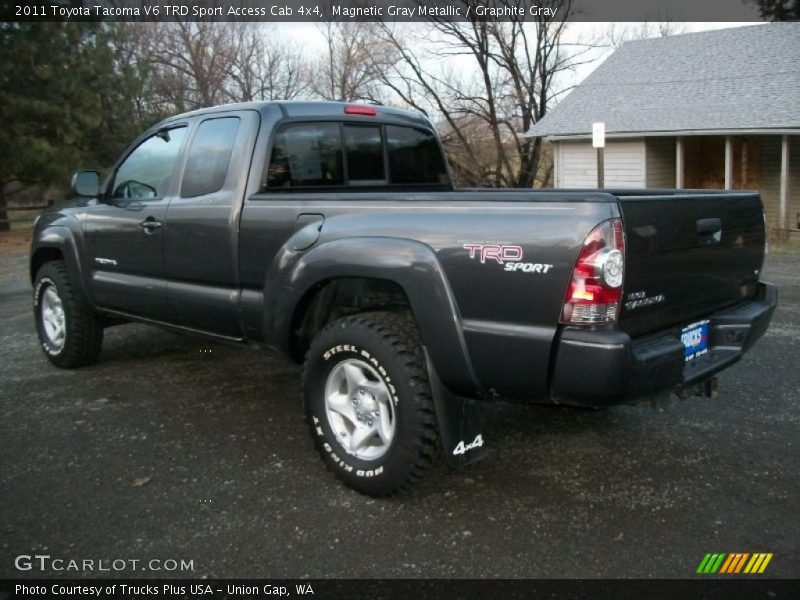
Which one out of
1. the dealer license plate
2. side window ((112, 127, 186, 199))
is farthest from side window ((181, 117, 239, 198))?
the dealer license plate

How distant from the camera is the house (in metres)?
18.2

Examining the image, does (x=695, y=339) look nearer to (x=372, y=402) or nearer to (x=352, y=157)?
(x=372, y=402)

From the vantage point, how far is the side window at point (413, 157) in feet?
16.5

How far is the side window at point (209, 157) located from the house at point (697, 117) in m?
15.4

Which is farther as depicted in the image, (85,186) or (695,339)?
(85,186)

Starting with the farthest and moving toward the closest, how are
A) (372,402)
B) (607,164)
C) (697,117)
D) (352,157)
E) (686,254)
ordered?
(607,164) < (697,117) < (352,157) < (372,402) < (686,254)

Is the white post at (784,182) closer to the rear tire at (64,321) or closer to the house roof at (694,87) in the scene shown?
the house roof at (694,87)

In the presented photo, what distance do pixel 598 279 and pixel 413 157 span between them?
2.59 meters

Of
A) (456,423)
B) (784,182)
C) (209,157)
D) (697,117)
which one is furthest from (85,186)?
(697,117)

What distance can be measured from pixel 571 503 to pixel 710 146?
19.7 meters

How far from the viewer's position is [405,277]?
3332 mm

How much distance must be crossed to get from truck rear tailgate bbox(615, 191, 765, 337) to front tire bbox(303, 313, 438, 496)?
964mm
